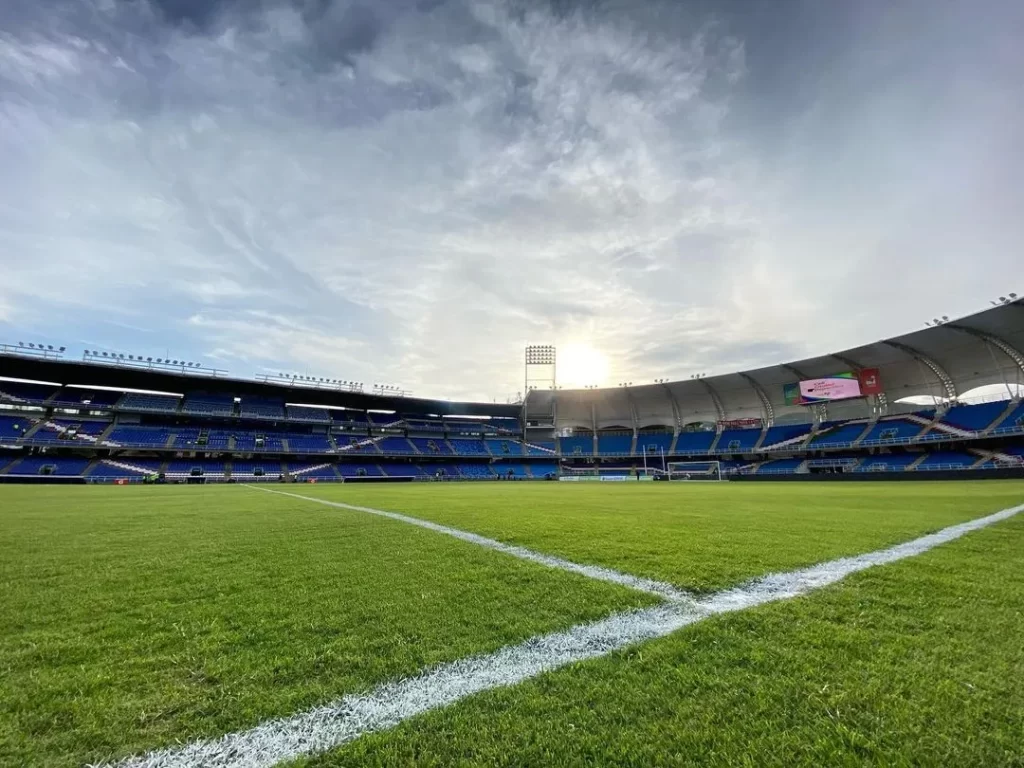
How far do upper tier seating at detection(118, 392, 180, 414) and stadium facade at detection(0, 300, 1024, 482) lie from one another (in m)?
0.19

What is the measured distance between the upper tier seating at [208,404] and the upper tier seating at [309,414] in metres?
6.38

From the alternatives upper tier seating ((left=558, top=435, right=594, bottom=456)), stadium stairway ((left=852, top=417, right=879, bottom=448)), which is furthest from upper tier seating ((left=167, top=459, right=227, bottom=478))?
stadium stairway ((left=852, top=417, right=879, bottom=448))

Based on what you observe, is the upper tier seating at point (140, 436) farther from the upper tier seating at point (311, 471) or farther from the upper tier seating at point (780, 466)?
the upper tier seating at point (780, 466)

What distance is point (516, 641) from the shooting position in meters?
2.95

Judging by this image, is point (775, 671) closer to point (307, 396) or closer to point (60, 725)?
point (60, 725)

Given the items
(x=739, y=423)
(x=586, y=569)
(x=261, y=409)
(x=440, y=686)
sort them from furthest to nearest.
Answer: (x=739, y=423) < (x=261, y=409) < (x=586, y=569) < (x=440, y=686)

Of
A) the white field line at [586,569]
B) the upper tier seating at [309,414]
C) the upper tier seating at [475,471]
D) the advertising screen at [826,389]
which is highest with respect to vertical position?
the advertising screen at [826,389]

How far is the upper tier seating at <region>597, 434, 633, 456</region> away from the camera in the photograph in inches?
2413

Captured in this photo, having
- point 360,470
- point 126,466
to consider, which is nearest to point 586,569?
point 360,470

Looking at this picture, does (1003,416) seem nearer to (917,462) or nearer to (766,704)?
(917,462)

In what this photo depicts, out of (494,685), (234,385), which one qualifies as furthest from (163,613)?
(234,385)

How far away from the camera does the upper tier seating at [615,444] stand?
61.3 m

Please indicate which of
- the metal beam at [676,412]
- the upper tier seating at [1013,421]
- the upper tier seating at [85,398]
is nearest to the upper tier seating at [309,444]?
the upper tier seating at [85,398]

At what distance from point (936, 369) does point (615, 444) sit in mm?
33963
